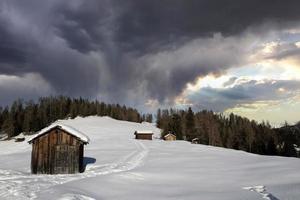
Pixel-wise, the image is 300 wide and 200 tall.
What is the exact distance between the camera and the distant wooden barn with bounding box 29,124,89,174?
36438 millimetres

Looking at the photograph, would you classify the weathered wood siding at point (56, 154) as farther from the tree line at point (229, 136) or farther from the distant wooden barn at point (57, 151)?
the tree line at point (229, 136)

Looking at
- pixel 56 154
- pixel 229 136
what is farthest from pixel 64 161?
pixel 229 136

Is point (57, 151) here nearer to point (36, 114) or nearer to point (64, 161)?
point (64, 161)

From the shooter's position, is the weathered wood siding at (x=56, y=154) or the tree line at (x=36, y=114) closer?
the weathered wood siding at (x=56, y=154)

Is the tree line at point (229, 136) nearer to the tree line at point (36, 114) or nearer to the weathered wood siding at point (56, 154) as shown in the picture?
the tree line at point (36, 114)

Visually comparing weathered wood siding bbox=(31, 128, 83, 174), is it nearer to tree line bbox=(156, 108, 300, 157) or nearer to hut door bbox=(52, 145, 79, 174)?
hut door bbox=(52, 145, 79, 174)

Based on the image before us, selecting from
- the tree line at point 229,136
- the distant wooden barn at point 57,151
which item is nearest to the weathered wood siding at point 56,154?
the distant wooden barn at point 57,151

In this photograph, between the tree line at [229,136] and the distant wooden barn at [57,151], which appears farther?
the tree line at [229,136]

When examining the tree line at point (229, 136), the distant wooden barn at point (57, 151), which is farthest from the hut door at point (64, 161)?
the tree line at point (229, 136)

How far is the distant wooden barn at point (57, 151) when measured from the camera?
36.4 m

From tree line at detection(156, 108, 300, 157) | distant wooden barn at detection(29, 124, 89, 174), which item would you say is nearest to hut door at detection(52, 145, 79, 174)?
distant wooden barn at detection(29, 124, 89, 174)

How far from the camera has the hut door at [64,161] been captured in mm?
36438

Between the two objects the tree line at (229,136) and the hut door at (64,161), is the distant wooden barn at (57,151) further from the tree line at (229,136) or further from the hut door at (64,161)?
the tree line at (229,136)

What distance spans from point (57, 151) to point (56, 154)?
307 mm
